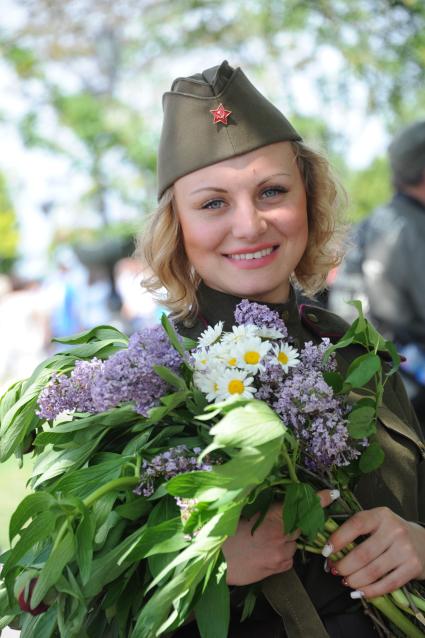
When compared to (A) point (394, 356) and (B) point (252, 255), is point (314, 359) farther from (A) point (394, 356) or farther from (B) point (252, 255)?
(B) point (252, 255)

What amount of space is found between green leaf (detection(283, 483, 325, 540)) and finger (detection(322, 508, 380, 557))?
16 centimetres

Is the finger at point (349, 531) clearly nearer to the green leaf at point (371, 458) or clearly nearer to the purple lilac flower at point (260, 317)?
the green leaf at point (371, 458)

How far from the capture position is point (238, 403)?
65.2 inches

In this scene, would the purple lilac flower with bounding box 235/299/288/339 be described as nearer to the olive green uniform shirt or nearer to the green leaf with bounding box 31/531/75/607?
the olive green uniform shirt

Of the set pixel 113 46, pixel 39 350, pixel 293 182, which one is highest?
pixel 293 182

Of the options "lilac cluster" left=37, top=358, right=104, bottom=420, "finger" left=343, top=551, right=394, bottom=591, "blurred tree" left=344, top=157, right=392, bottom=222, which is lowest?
"blurred tree" left=344, top=157, right=392, bottom=222

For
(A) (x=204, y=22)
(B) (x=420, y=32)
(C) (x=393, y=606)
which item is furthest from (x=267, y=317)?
(A) (x=204, y=22)

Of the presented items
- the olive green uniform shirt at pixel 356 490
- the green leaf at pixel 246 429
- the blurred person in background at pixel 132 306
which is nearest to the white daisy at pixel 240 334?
the olive green uniform shirt at pixel 356 490

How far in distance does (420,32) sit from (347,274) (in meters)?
3.79

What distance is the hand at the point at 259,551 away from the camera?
1.95m

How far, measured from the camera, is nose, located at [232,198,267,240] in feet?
7.36

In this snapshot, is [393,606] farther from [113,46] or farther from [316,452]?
[113,46]

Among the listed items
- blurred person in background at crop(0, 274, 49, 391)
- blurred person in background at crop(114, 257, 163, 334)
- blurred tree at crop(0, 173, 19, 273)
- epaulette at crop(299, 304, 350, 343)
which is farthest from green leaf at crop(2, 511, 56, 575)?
blurred tree at crop(0, 173, 19, 273)

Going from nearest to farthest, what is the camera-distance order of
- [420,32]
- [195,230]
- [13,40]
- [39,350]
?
[195,230] < [420,32] < [39,350] < [13,40]
